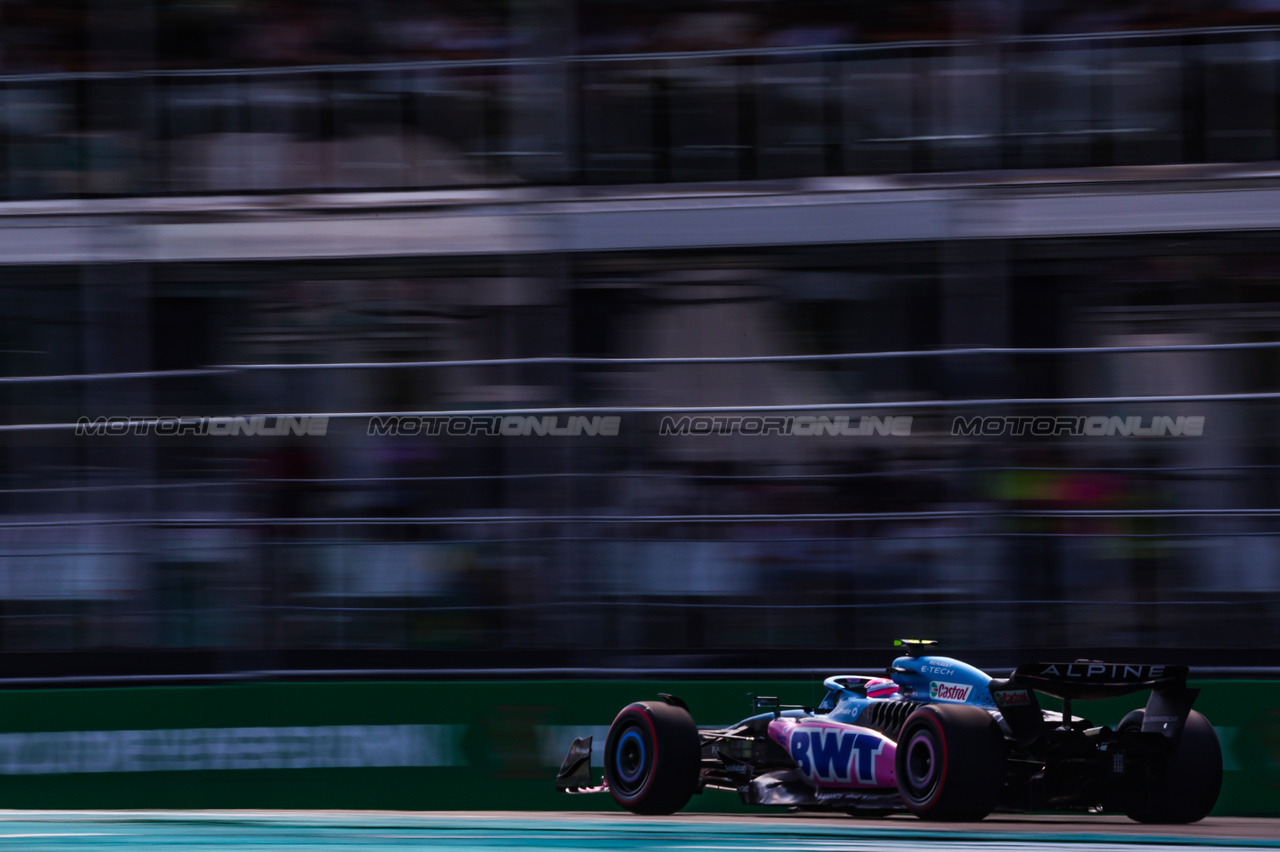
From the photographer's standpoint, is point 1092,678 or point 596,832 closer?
point 1092,678

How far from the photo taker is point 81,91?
1134 cm

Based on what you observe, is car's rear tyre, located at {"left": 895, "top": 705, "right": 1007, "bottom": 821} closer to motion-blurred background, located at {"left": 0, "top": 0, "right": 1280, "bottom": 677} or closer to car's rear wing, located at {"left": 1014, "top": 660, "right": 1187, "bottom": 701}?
car's rear wing, located at {"left": 1014, "top": 660, "right": 1187, "bottom": 701}

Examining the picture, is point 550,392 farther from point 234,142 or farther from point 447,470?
point 234,142

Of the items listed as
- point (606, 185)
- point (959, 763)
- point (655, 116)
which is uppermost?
point (655, 116)

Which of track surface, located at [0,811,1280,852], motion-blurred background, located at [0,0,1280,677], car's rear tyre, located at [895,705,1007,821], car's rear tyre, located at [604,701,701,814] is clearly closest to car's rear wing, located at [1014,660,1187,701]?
car's rear tyre, located at [895,705,1007,821]

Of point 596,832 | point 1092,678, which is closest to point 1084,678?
point 1092,678

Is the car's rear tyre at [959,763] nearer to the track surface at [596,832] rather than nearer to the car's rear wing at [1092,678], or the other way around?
the track surface at [596,832]

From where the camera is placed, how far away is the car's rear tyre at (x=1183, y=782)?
217 inches

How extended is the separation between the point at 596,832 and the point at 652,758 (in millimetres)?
389

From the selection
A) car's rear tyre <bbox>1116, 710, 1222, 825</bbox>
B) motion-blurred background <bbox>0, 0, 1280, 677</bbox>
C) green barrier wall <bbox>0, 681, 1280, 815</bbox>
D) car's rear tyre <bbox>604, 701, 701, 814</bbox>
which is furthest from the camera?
motion-blurred background <bbox>0, 0, 1280, 677</bbox>

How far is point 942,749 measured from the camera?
5168 millimetres

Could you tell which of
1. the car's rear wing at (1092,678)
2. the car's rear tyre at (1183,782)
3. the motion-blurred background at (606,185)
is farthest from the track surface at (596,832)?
the motion-blurred background at (606,185)

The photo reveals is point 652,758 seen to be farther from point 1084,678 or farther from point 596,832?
point 1084,678

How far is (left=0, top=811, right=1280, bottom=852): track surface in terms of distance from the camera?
523 centimetres
